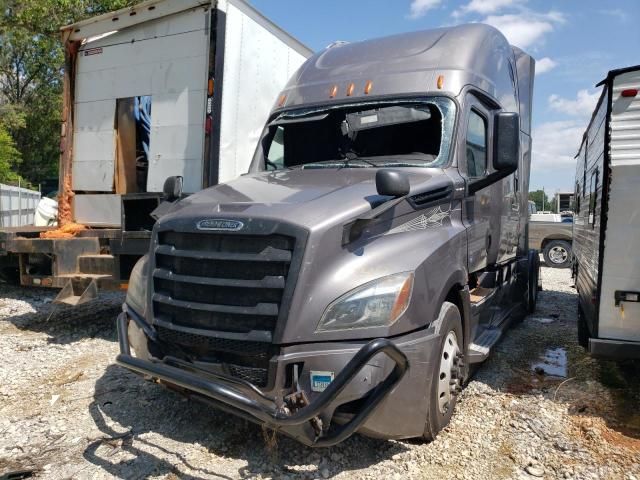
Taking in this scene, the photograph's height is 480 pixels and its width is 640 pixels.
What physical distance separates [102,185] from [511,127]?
5300mm

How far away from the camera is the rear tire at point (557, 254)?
15953mm

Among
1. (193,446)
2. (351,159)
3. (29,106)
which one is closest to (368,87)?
(351,159)

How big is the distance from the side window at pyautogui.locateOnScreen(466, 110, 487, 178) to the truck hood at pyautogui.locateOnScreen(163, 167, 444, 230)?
625 mm

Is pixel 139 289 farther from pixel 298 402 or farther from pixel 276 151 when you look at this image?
pixel 276 151

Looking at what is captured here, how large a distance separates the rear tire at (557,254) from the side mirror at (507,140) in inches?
507

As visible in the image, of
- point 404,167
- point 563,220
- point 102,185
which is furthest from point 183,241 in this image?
point 563,220

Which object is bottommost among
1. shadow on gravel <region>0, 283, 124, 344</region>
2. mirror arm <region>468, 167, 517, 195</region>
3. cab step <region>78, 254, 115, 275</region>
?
shadow on gravel <region>0, 283, 124, 344</region>

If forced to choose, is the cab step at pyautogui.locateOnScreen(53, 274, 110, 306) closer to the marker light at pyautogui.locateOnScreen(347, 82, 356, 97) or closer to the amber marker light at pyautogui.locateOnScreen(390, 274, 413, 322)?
the marker light at pyautogui.locateOnScreen(347, 82, 356, 97)

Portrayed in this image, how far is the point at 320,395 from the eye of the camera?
282cm

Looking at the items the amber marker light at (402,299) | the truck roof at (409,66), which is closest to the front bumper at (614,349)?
the amber marker light at (402,299)

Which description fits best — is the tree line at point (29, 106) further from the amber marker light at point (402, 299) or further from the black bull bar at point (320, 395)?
the amber marker light at point (402, 299)

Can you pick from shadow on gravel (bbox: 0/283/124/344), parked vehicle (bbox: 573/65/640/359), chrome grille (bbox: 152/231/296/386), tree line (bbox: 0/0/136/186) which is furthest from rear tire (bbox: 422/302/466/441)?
tree line (bbox: 0/0/136/186)

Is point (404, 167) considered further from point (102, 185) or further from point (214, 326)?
point (102, 185)

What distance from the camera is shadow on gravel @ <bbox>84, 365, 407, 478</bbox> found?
136 inches
